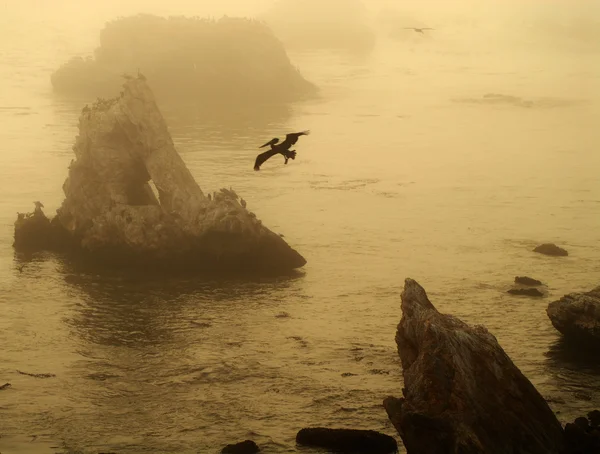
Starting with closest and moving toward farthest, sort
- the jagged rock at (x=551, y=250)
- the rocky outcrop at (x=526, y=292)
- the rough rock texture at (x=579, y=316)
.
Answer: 1. the rough rock texture at (x=579, y=316)
2. the rocky outcrop at (x=526, y=292)
3. the jagged rock at (x=551, y=250)

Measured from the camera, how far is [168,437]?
39281 millimetres

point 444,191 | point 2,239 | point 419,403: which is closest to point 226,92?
point 444,191

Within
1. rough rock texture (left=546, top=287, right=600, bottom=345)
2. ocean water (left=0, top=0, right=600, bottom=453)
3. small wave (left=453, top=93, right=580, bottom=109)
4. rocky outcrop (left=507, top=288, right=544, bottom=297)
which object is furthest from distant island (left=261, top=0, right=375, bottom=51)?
rough rock texture (left=546, top=287, right=600, bottom=345)

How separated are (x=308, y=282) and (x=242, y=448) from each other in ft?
70.8

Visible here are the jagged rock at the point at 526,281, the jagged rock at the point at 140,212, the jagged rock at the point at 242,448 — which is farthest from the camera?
the jagged rock at the point at 140,212

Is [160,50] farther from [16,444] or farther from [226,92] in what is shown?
[16,444]

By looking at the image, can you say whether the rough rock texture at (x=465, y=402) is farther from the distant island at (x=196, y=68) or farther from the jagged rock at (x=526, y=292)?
the distant island at (x=196, y=68)

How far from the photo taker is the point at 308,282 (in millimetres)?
58438

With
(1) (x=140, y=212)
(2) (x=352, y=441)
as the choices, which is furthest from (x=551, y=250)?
(2) (x=352, y=441)

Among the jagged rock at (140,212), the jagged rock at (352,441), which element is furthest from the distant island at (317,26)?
the jagged rock at (352,441)

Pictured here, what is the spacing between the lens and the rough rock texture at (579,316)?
47125mm

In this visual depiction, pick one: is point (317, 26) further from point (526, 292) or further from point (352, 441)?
point (352, 441)

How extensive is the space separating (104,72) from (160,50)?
7.83 m

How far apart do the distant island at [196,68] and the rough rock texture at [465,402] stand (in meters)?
94.9
